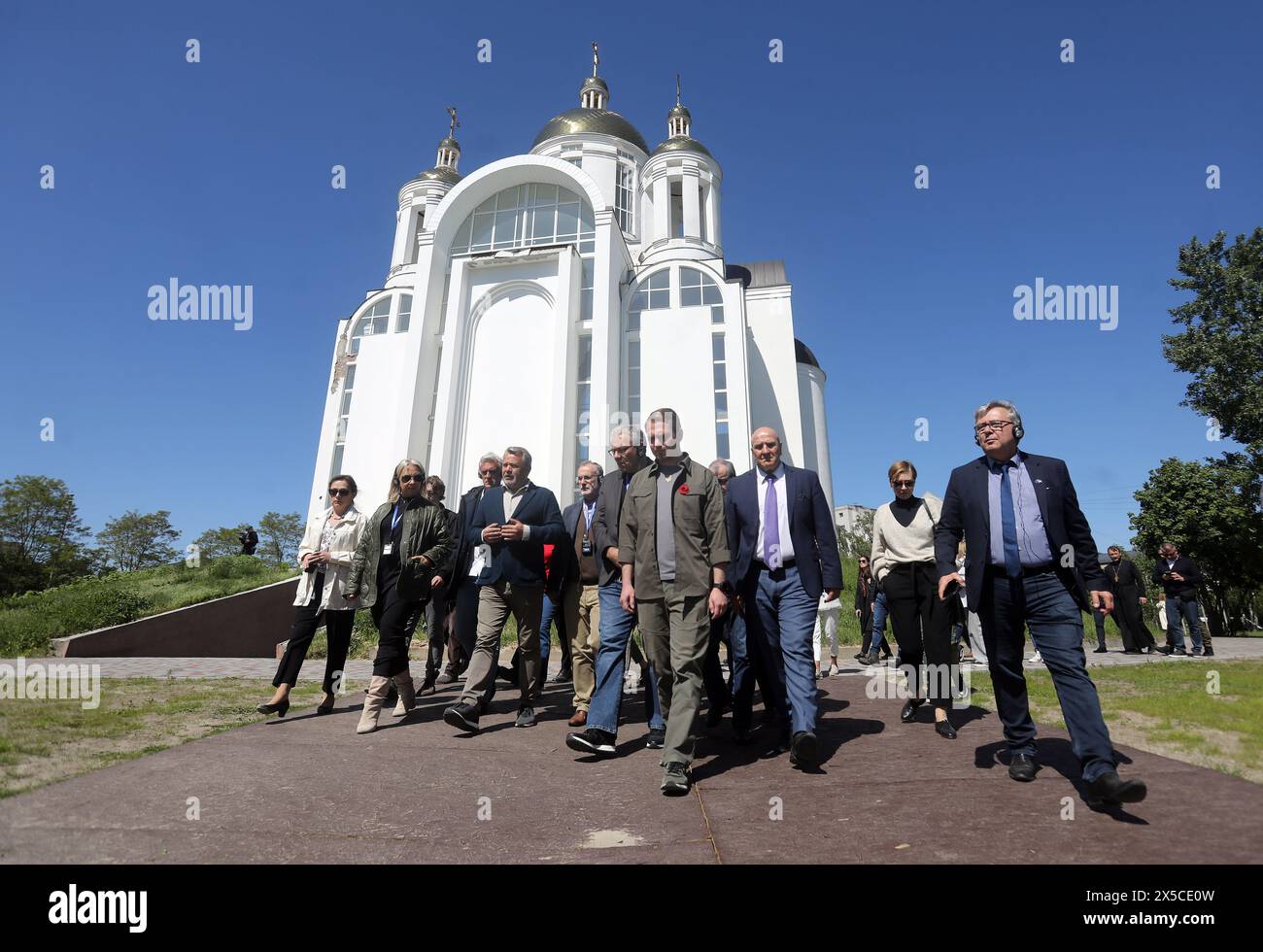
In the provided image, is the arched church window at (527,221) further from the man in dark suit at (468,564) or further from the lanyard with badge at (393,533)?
the lanyard with badge at (393,533)

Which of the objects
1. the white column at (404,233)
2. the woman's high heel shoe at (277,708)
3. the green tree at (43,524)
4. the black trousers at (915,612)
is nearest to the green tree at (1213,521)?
the black trousers at (915,612)

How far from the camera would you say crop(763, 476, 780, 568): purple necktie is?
410cm

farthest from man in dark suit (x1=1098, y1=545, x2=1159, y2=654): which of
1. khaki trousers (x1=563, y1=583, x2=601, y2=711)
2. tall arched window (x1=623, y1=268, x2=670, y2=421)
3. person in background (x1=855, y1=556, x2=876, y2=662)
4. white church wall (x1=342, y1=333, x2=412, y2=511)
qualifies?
white church wall (x1=342, y1=333, x2=412, y2=511)

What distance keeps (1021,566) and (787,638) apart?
1348 mm

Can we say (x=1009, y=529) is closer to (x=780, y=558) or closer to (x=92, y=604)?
(x=780, y=558)

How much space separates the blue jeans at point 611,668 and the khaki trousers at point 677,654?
9.8 inches

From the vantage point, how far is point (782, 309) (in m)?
28.7

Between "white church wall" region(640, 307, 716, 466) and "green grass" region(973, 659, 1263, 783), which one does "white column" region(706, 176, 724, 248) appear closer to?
"white church wall" region(640, 307, 716, 466)

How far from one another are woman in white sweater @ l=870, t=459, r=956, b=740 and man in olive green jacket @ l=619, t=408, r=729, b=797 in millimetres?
1949

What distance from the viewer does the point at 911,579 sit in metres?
5.02

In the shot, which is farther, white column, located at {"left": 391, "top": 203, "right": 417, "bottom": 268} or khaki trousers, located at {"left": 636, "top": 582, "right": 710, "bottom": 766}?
white column, located at {"left": 391, "top": 203, "right": 417, "bottom": 268}
